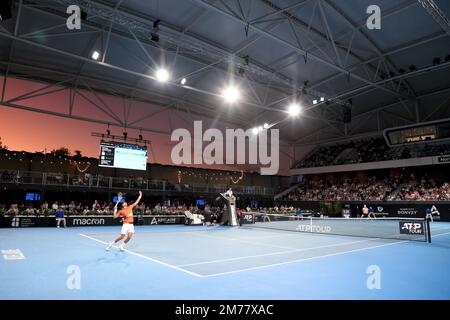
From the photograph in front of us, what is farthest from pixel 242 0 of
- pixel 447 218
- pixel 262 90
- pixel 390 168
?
pixel 390 168

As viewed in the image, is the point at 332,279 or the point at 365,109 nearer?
the point at 332,279

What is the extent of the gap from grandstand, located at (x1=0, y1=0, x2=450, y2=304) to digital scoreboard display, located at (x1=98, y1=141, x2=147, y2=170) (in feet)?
0.37

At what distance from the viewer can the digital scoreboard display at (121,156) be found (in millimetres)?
24172

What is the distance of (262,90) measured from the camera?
28.0 meters

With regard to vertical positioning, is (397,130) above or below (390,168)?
above

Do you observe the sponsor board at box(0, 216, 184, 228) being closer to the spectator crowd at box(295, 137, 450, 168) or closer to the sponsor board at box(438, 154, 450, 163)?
the spectator crowd at box(295, 137, 450, 168)

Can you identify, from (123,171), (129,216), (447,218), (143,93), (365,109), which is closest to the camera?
(129,216)

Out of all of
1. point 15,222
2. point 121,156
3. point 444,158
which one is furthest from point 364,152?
point 15,222

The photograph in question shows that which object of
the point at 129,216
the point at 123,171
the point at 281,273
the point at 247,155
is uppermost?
the point at 247,155

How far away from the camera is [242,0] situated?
16312 millimetres

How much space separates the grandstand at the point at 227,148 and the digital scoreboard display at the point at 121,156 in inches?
4.4

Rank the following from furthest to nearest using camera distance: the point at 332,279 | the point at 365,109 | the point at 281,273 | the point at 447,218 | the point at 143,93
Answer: the point at 365,109 < the point at 447,218 < the point at 143,93 < the point at 281,273 < the point at 332,279

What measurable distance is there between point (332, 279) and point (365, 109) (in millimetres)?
31777

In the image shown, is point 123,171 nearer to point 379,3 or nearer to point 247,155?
point 247,155
